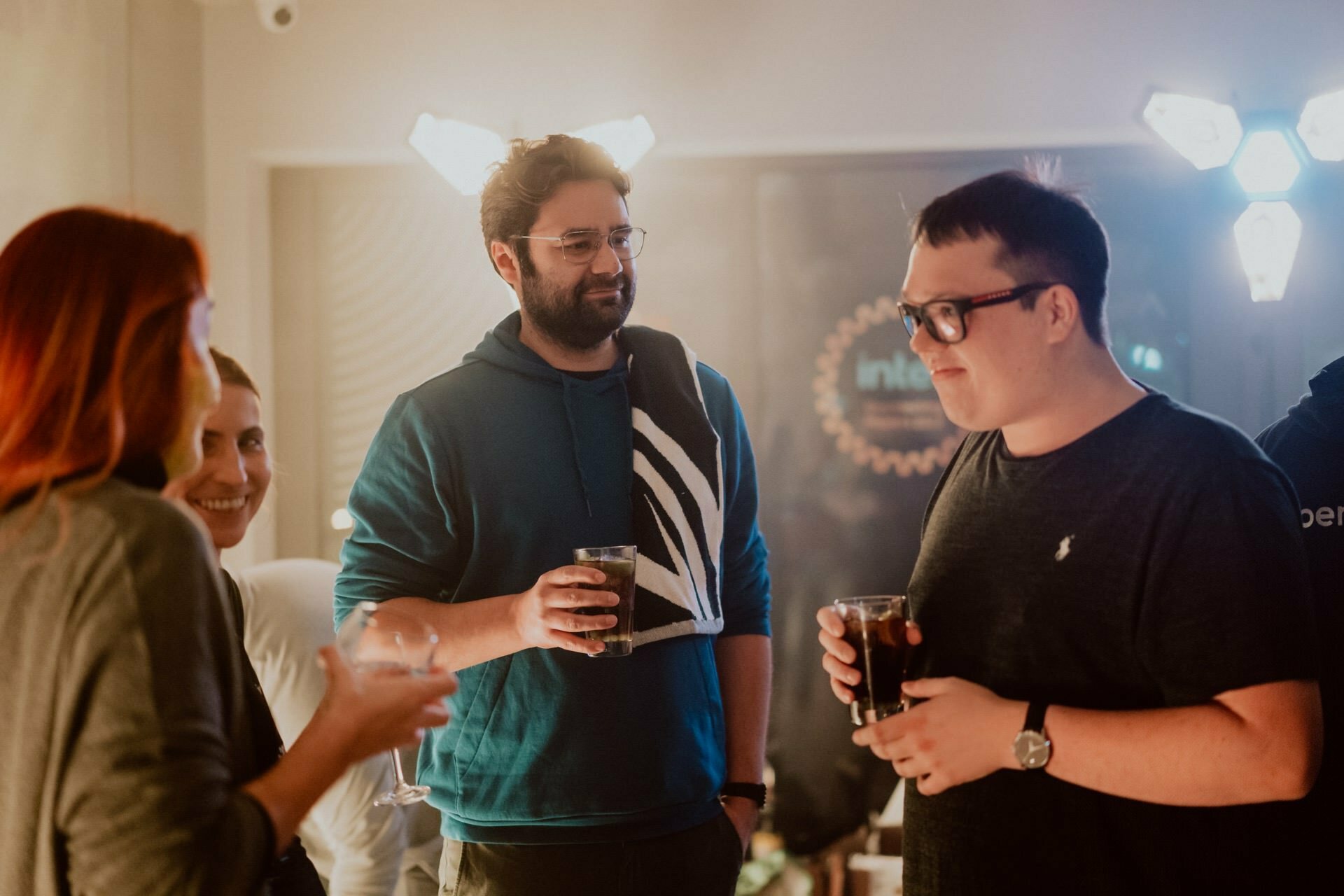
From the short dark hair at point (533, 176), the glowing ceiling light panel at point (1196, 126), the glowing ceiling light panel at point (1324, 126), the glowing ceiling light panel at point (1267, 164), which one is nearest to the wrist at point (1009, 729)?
the short dark hair at point (533, 176)

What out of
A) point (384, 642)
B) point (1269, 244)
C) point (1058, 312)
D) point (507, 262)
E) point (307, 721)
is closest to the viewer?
point (384, 642)

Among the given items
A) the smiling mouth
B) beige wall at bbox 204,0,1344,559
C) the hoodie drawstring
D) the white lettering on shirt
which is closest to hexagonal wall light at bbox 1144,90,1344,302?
beige wall at bbox 204,0,1344,559

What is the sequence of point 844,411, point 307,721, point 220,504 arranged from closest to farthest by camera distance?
point 220,504 < point 307,721 < point 844,411

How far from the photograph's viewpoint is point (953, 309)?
1455mm

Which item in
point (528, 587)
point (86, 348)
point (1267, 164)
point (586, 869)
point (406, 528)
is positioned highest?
point (1267, 164)

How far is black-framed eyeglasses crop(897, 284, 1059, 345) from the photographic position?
1.43 metres

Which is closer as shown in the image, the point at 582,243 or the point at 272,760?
the point at 272,760

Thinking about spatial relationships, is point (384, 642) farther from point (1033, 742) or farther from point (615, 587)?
point (1033, 742)

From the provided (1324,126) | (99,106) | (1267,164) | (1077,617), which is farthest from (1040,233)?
(99,106)

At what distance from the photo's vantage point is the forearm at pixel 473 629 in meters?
1.65

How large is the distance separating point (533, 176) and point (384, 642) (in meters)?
1.07

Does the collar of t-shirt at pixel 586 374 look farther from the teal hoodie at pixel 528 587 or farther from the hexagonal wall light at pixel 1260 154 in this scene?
the hexagonal wall light at pixel 1260 154

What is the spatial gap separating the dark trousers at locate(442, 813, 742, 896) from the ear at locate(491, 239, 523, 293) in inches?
40.0

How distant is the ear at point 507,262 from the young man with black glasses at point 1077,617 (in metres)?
0.79
